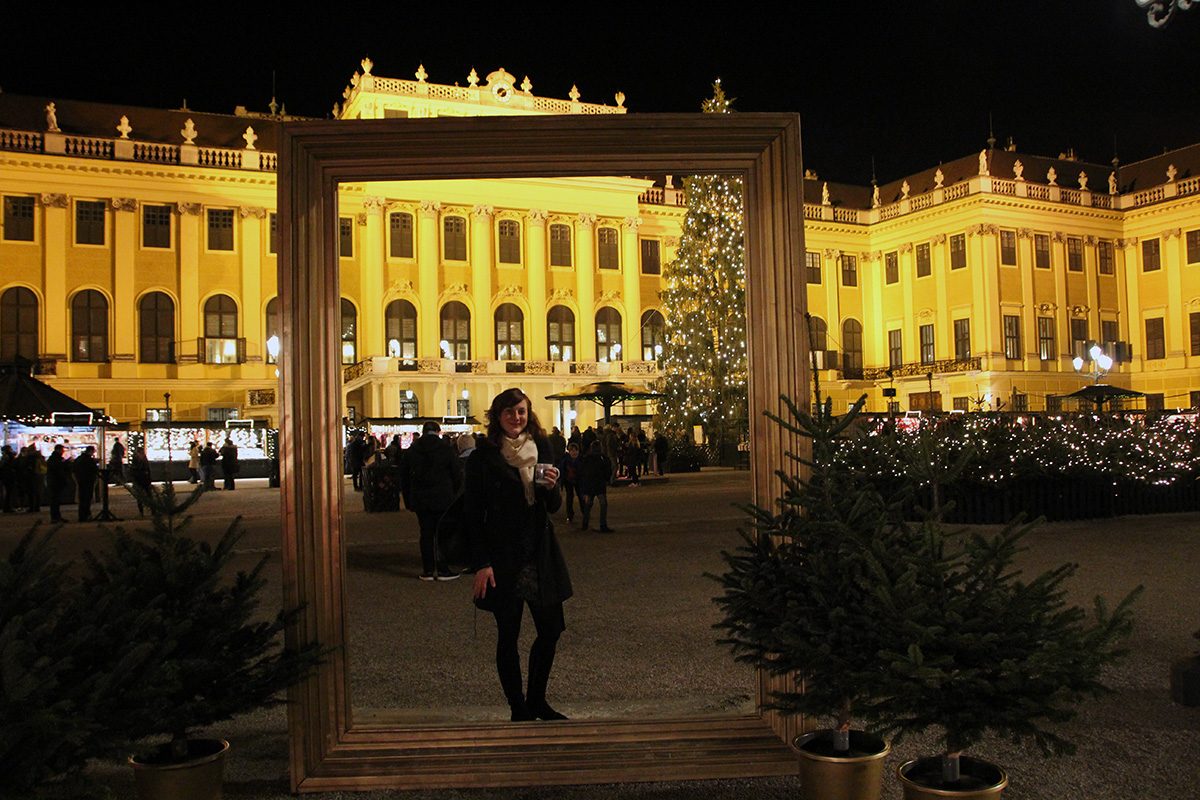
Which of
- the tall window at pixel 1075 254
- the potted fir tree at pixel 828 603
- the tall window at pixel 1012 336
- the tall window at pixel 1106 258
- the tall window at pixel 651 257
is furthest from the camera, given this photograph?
the tall window at pixel 1106 258

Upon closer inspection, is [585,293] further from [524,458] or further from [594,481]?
[524,458]

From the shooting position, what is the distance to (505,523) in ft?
14.7

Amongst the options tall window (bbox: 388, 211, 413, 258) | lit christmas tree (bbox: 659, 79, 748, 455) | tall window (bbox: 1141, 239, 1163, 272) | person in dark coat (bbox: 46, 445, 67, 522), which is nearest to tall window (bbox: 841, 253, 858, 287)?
tall window (bbox: 1141, 239, 1163, 272)

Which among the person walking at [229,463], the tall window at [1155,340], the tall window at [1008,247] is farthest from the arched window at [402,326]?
the tall window at [1155,340]

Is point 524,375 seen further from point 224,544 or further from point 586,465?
point 224,544

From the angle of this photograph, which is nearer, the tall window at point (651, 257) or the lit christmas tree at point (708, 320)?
the lit christmas tree at point (708, 320)

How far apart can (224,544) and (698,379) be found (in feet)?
86.9

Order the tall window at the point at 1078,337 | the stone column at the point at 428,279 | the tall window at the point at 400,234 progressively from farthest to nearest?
1. the tall window at the point at 1078,337
2. the tall window at the point at 400,234
3. the stone column at the point at 428,279

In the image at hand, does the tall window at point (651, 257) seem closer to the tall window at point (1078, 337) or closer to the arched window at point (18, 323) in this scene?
the tall window at point (1078, 337)

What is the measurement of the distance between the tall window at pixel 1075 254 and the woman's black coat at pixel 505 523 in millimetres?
52638

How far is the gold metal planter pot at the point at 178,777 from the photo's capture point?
136 inches

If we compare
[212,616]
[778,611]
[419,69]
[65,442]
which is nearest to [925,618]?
[778,611]

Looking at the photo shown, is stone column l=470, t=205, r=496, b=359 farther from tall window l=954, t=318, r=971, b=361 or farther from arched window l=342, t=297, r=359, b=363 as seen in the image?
tall window l=954, t=318, r=971, b=361

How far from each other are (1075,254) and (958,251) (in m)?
6.55
